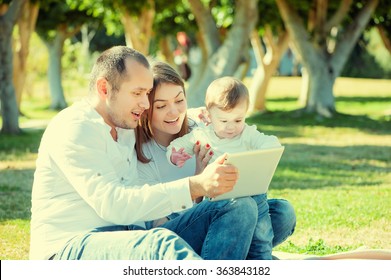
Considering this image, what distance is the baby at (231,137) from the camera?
4965mm

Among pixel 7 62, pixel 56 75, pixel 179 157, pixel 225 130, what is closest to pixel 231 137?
pixel 225 130

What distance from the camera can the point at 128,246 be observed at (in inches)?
162

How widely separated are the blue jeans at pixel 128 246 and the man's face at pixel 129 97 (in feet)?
1.99

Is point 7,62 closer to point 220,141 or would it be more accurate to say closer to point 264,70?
point 264,70

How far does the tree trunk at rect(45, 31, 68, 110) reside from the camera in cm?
2683

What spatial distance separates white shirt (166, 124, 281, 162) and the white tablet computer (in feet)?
1.59

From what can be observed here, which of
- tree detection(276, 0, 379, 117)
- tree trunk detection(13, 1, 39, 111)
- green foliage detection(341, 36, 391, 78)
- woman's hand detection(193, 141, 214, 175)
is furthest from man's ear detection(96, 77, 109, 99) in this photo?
green foliage detection(341, 36, 391, 78)

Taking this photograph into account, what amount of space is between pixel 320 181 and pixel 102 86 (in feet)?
22.9

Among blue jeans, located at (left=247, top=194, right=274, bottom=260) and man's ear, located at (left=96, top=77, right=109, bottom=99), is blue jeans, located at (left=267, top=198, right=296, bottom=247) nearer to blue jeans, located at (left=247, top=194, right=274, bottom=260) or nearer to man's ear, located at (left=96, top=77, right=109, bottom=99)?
blue jeans, located at (left=247, top=194, right=274, bottom=260)

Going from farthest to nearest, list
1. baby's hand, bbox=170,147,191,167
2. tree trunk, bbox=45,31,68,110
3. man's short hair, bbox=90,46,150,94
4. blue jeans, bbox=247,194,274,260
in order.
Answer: tree trunk, bbox=45,31,68,110 < baby's hand, bbox=170,147,191,167 < blue jeans, bbox=247,194,274,260 < man's short hair, bbox=90,46,150,94

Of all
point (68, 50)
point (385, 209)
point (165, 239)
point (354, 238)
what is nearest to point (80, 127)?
point (165, 239)

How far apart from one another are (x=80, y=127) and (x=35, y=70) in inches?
1167

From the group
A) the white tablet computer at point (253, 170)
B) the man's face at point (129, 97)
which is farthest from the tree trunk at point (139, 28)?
the man's face at point (129, 97)
